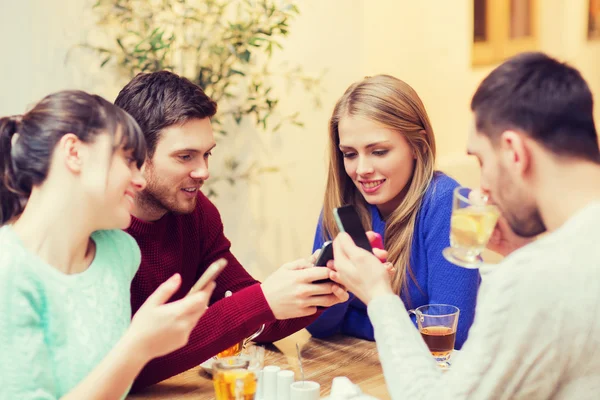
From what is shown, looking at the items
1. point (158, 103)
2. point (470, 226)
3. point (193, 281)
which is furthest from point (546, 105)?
point (193, 281)

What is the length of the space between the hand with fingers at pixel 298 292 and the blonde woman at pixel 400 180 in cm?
34

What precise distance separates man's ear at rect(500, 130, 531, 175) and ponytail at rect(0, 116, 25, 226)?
3.00ft

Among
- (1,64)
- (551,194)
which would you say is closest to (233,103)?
→ (1,64)

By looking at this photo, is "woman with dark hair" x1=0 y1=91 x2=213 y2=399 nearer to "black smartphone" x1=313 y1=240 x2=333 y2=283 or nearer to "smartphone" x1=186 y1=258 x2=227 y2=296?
"smartphone" x1=186 y1=258 x2=227 y2=296

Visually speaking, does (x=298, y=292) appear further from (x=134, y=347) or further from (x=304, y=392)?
(x=134, y=347)

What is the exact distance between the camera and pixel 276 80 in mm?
3898

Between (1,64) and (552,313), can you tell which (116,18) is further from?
(552,313)

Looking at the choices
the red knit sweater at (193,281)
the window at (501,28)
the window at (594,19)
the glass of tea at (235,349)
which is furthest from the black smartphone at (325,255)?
the window at (594,19)

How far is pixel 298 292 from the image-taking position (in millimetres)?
1859

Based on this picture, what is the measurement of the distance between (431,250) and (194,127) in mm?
781

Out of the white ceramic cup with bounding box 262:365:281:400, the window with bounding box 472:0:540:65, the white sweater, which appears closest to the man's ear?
the white sweater

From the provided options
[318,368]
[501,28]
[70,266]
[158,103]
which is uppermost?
[501,28]

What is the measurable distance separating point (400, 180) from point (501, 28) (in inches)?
130

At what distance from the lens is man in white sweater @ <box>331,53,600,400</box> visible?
1244 mm
